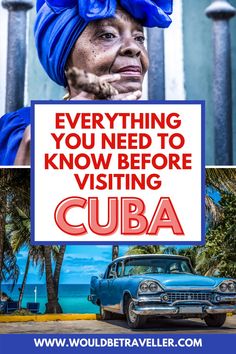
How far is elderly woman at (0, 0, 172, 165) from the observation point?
5715 mm

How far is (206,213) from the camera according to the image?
588 cm

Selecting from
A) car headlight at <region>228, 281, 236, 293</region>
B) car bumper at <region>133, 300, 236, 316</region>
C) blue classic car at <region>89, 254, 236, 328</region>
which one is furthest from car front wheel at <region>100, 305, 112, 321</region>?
car headlight at <region>228, 281, 236, 293</region>

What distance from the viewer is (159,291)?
5.79 meters

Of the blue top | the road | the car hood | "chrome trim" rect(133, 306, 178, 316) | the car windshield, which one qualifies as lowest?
the road

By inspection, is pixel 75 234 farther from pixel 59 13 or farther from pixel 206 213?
pixel 59 13

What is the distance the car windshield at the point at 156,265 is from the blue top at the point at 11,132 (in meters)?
0.81

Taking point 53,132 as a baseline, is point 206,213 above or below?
below

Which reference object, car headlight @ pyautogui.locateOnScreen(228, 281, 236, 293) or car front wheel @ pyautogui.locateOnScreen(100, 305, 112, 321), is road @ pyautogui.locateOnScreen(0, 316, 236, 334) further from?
car headlight @ pyautogui.locateOnScreen(228, 281, 236, 293)

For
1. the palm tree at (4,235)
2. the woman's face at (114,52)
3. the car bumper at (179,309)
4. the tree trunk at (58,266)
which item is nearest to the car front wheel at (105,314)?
the car bumper at (179,309)

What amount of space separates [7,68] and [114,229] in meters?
0.99

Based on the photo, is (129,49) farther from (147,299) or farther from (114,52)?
(147,299)

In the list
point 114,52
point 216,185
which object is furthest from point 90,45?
point 216,185

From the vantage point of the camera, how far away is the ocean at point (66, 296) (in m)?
5.79
